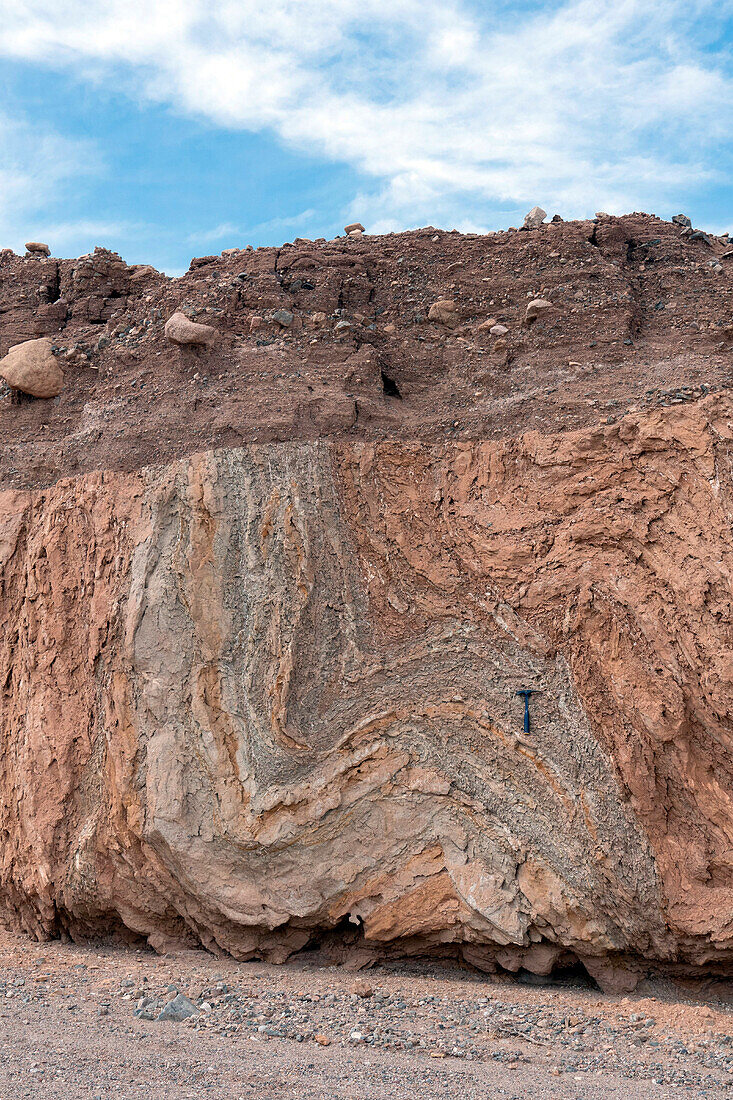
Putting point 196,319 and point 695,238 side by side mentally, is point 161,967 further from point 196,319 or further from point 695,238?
point 695,238

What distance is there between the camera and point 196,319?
9.23 meters

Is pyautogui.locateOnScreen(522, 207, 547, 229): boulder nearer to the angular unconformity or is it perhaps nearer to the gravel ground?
the angular unconformity

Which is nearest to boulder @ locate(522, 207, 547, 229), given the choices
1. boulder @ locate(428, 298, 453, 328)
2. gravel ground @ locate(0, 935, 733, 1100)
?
boulder @ locate(428, 298, 453, 328)

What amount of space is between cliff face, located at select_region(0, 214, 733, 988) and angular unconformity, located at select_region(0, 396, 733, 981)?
0.02 m

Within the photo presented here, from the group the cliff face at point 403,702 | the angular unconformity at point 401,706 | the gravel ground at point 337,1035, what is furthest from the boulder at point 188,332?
the gravel ground at point 337,1035

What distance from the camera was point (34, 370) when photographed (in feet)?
31.7

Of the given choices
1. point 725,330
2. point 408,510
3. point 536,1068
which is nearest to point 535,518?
point 408,510

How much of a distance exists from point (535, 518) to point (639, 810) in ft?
8.11

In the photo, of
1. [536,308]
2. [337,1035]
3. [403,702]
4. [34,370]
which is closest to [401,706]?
[403,702]

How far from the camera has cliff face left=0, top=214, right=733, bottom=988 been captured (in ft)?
22.9

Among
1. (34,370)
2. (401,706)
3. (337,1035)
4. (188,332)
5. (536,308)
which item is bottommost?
(337,1035)

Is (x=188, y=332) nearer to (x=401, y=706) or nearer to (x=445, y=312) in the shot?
(x=445, y=312)

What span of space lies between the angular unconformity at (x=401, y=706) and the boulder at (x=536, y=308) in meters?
1.59

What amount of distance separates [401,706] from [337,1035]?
8.36 ft
